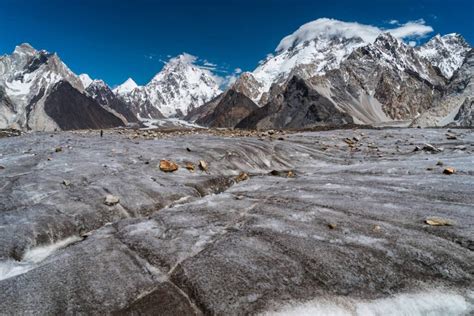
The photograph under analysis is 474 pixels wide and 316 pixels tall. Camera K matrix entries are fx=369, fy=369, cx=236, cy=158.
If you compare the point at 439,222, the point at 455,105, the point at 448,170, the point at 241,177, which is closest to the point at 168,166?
the point at 241,177

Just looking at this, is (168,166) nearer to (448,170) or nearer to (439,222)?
(439,222)

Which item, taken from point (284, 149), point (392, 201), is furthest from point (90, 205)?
point (284, 149)

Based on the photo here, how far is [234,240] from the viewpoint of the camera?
6.50m

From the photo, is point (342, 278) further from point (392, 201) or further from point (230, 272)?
point (392, 201)

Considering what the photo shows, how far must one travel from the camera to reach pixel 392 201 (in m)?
8.04

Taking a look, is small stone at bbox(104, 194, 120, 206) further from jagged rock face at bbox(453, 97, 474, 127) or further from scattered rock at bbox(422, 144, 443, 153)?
jagged rock face at bbox(453, 97, 474, 127)

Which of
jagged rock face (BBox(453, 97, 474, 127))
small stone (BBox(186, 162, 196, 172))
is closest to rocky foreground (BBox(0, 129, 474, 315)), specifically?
small stone (BBox(186, 162, 196, 172))

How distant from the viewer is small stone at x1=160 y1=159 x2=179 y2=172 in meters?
11.5

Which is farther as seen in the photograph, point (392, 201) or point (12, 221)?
point (392, 201)

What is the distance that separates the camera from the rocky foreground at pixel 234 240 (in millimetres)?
5039

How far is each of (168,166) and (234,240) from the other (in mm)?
5595

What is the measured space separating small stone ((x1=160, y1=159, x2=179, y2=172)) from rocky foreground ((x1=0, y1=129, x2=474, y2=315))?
50mm

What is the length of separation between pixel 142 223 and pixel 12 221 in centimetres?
256

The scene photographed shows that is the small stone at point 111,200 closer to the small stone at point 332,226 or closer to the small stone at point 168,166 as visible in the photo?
the small stone at point 168,166
